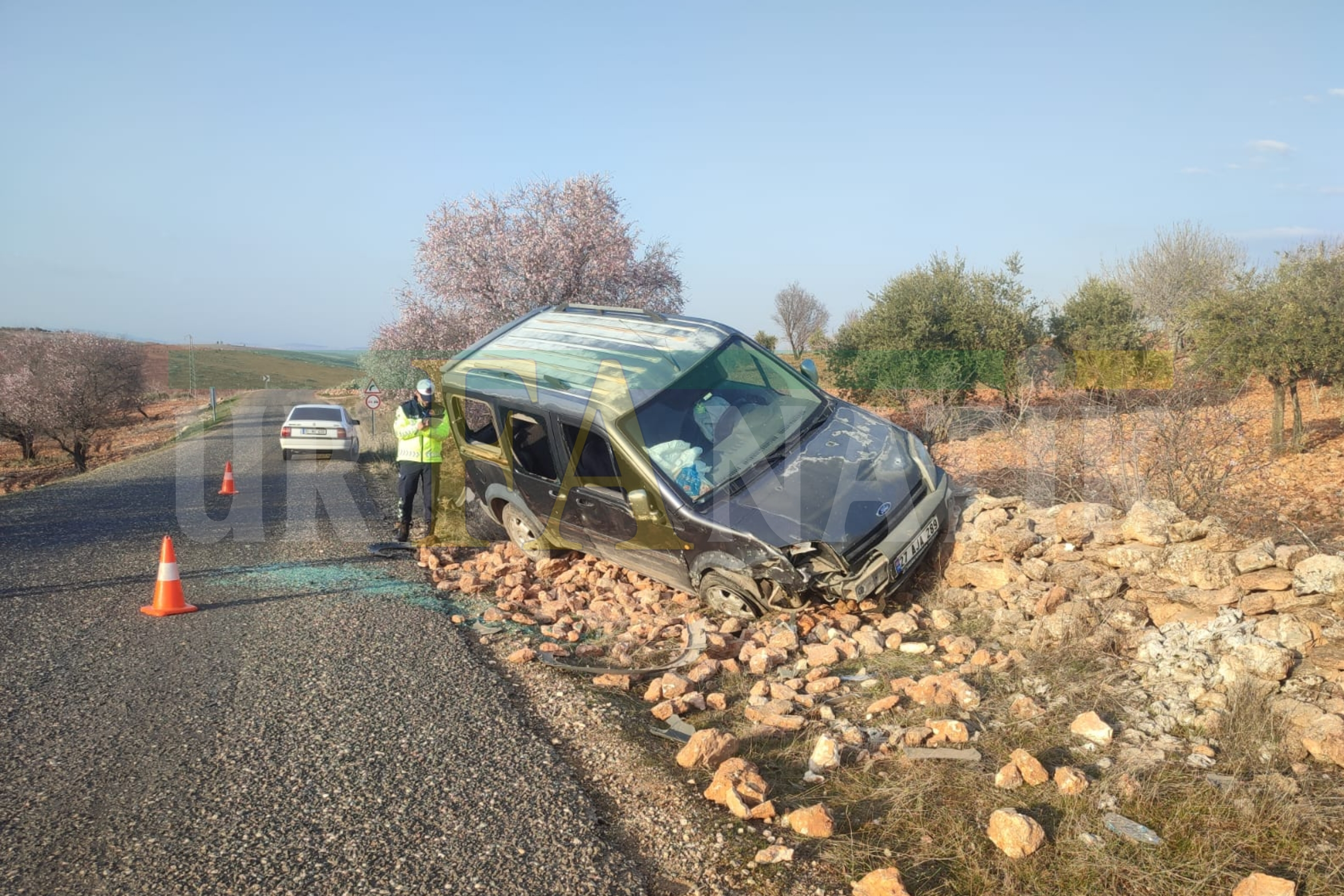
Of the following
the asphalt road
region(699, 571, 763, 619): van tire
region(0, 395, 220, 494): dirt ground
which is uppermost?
region(699, 571, 763, 619): van tire

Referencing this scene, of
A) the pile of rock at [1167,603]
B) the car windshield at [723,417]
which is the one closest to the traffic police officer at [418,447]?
the car windshield at [723,417]

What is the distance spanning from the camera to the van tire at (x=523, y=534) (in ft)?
27.1

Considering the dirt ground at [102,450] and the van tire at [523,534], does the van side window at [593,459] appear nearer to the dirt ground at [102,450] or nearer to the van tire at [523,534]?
the van tire at [523,534]

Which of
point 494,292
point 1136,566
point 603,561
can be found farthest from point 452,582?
point 494,292

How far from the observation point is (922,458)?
6.89 m

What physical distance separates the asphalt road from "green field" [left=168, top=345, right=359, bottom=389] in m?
56.9

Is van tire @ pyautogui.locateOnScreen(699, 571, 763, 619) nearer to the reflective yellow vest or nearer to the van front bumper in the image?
the van front bumper

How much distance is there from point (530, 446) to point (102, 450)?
35.6 meters

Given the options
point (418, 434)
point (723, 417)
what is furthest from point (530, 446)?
point (418, 434)

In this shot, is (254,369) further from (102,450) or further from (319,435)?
(319,435)

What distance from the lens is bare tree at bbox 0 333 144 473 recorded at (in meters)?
32.1

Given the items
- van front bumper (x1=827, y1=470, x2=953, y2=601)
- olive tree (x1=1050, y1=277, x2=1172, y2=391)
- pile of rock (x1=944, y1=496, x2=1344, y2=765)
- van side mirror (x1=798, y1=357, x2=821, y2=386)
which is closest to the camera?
pile of rock (x1=944, y1=496, x2=1344, y2=765)

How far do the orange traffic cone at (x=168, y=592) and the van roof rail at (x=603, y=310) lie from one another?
418cm

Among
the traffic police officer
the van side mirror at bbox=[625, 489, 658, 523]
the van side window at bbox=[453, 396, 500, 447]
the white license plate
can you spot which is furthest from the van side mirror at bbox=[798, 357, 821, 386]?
the traffic police officer
